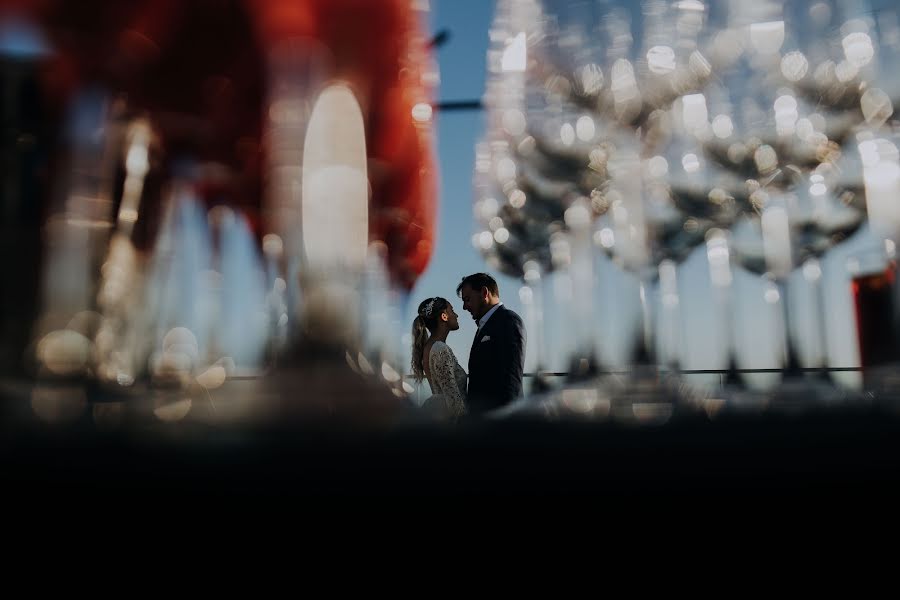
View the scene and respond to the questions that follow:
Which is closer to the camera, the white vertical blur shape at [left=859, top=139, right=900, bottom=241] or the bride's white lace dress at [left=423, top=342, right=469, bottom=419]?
the white vertical blur shape at [left=859, top=139, right=900, bottom=241]

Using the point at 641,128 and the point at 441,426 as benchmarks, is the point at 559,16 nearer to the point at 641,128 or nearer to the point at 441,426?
the point at 641,128

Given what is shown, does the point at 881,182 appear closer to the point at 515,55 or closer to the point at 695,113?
the point at 695,113

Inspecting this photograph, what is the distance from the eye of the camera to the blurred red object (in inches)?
19.6

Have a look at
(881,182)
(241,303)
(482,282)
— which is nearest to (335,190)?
(241,303)

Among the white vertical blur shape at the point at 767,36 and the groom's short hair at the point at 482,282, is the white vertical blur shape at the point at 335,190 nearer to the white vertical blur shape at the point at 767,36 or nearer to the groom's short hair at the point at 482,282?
the white vertical blur shape at the point at 767,36

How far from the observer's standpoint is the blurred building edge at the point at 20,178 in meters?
0.29

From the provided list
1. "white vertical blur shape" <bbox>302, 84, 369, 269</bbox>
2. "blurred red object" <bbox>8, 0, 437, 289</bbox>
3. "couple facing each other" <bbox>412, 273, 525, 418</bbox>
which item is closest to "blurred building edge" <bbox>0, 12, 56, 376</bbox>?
"blurred red object" <bbox>8, 0, 437, 289</bbox>

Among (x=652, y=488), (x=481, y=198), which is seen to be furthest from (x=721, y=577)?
(x=481, y=198)

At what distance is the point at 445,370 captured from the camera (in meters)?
1.23

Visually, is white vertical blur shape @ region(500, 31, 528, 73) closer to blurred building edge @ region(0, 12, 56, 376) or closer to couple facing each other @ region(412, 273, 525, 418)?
blurred building edge @ region(0, 12, 56, 376)

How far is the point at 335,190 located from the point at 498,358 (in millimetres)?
768

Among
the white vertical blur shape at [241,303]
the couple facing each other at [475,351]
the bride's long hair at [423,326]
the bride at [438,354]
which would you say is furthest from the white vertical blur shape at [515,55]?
the bride's long hair at [423,326]

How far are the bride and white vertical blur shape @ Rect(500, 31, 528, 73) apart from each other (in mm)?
728

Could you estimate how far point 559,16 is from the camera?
0.39 meters
